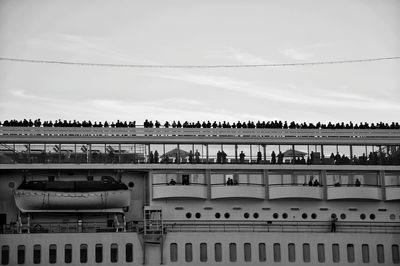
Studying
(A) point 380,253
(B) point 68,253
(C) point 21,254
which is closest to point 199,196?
(B) point 68,253

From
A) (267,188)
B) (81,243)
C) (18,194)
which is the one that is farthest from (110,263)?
(267,188)

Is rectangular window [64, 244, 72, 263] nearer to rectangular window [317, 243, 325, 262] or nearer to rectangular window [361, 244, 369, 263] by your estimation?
rectangular window [317, 243, 325, 262]

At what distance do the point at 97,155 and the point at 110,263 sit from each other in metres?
7.40

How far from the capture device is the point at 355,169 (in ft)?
193

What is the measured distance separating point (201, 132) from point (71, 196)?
371 inches

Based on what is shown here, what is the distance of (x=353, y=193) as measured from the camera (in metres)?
58.2

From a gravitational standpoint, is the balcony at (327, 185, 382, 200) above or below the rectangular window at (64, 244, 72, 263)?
above

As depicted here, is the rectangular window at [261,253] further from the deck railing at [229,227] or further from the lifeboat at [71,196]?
the lifeboat at [71,196]

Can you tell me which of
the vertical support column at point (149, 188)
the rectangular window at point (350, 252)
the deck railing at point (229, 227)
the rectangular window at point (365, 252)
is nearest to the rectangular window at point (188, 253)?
the deck railing at point (229, 227)

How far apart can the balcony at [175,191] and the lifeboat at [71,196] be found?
1.94 metres

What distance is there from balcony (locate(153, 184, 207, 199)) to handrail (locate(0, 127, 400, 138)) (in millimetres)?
3344

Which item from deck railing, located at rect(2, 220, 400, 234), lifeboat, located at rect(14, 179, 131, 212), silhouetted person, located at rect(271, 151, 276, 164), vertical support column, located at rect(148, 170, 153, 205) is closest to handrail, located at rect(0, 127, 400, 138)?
silhouetted person, located at rect(271, 151, 276, 164)

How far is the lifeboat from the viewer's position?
55031 mm

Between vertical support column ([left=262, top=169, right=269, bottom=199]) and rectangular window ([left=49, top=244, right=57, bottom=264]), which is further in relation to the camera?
vertical support column ([left=262, top=169, right=269, bottom=199])
